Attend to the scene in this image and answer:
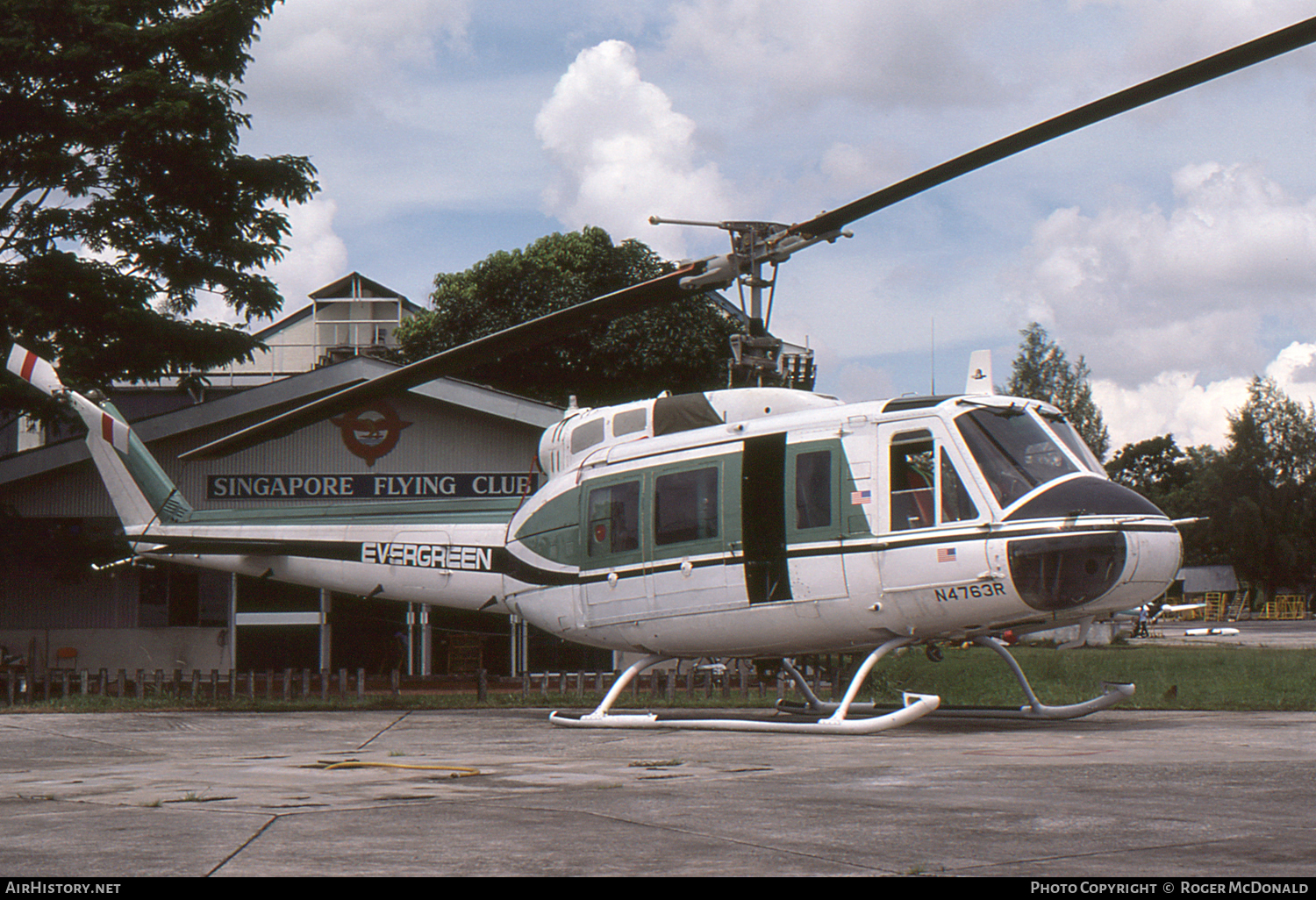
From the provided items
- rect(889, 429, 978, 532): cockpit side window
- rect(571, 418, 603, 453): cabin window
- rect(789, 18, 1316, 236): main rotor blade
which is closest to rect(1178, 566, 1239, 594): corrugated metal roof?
rect(571, 418, 603, 453): cabin window

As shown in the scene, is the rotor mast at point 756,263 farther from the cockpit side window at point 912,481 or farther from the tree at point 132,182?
the tree at point 132,182

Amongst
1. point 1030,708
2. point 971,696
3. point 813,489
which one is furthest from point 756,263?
point 971,696

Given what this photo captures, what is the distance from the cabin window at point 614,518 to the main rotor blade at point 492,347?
2244 mm

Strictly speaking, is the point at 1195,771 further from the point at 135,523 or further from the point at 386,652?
the point at 386,652

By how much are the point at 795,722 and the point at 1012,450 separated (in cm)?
308

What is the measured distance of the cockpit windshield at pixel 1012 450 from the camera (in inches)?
426

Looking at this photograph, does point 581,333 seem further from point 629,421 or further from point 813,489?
point 813,489

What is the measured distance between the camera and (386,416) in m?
22.8

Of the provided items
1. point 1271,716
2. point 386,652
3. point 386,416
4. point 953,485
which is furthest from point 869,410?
point 386,652

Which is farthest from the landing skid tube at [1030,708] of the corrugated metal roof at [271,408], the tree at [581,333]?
the tree at [581,333]

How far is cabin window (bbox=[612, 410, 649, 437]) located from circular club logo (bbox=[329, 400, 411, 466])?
32.4 ft

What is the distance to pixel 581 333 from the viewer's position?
3678cm
